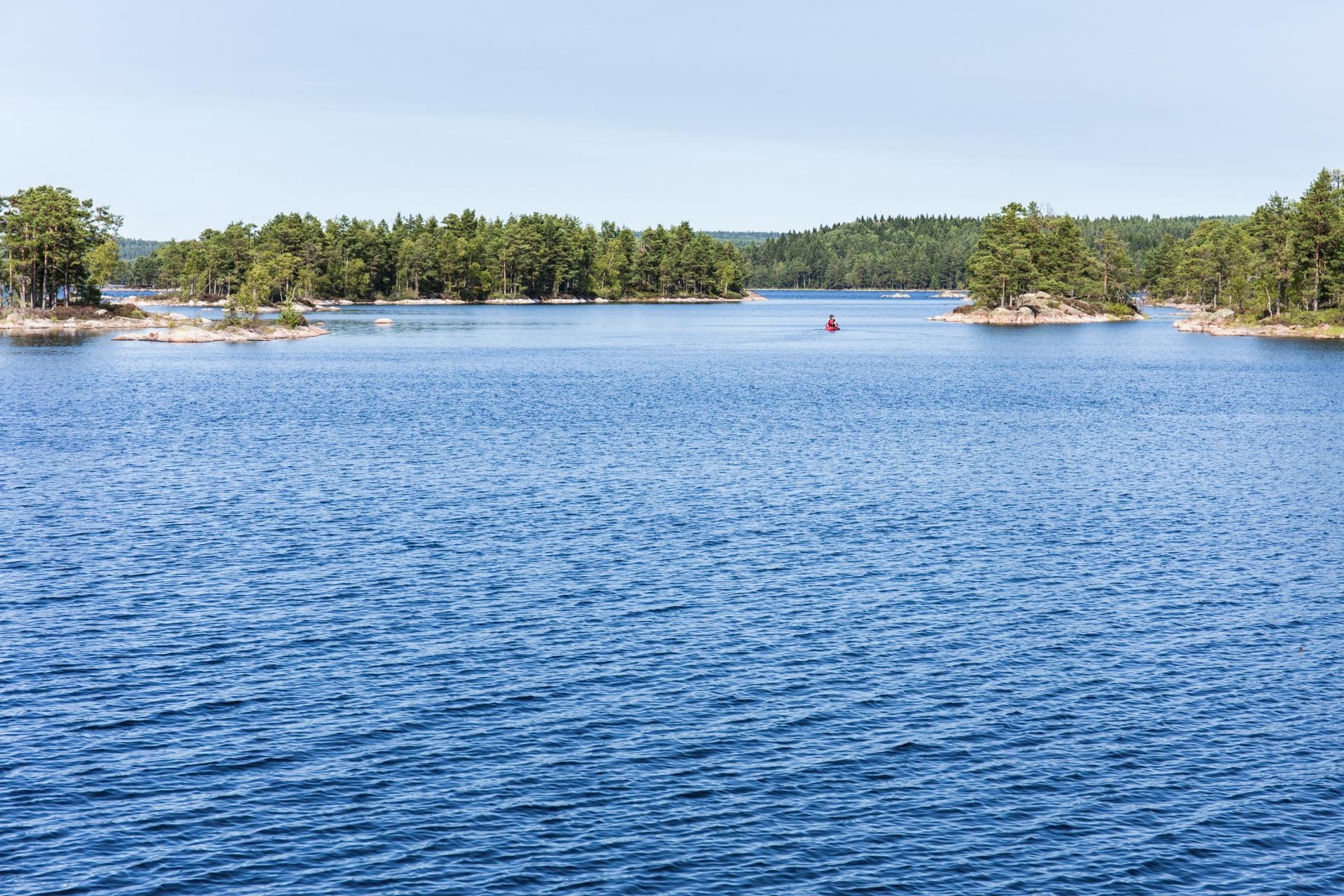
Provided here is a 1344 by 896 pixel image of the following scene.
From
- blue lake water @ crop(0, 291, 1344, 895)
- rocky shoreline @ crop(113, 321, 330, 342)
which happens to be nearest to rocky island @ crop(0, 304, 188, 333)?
rocky shoreline @ crop(113, 321, 330, 342)

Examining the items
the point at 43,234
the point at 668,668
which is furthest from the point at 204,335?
the point at 668,668

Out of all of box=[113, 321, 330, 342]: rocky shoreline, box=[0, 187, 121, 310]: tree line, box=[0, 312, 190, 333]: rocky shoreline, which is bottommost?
box=[113, 321, 330, 342]: rocky shoreline

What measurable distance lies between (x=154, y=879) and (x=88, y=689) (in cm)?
1117

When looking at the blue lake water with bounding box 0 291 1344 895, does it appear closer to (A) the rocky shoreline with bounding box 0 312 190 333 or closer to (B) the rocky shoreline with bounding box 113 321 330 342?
(B) the rocky shoreline with bounding box 113 321 330 342

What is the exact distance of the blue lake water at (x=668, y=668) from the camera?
2419 centimetres

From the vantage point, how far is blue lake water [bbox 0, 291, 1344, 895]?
79.4 feet

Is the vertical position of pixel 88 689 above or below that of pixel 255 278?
below

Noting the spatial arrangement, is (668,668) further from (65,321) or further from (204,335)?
(65,321)

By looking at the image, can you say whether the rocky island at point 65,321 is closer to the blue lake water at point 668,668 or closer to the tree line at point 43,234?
the tree line at point 43,234

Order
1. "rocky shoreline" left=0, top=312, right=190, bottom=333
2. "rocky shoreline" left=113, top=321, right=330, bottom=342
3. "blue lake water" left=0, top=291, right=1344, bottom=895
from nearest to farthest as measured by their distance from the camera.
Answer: "blue lake water" left=0, top=291, right=1344, bottom=895, "rocky shoreline" left=113, top=321, right=330, bottom=342, "rocky shoreline" left=0, top=312, right=190, bottom=333

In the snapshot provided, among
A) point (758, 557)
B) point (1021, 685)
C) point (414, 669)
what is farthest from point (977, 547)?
point (414, 669)

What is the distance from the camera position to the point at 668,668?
3431cm

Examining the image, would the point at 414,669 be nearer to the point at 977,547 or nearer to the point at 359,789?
the point at 359,789

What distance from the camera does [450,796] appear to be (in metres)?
26.3
